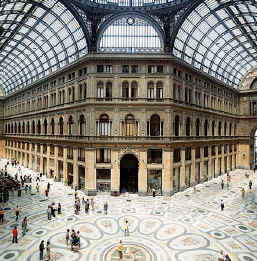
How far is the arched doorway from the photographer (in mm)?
35062

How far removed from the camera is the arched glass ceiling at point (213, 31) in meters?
37.1

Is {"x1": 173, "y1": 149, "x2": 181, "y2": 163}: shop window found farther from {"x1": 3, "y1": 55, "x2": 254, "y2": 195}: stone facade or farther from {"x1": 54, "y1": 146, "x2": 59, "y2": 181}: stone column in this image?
{"x1": 54, "y1": 146, "x2": 59, "y2": 181}: stone column

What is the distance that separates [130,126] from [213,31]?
83.4ft

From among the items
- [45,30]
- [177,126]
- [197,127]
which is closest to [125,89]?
[177,126]

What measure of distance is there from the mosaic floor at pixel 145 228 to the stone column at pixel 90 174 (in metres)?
1.53

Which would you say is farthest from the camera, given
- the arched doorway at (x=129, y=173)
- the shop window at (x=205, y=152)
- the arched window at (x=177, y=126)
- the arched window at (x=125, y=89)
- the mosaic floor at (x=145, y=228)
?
the shop window at (x=205, y=152)

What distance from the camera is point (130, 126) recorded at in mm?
33906

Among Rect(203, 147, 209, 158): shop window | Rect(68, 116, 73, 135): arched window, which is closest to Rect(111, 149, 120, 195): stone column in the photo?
Rect(68, 116, 73, 135): arched window

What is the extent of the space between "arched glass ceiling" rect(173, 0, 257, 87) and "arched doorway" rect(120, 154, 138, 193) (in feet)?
60.2

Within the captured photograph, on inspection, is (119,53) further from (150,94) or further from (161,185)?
(161,185)

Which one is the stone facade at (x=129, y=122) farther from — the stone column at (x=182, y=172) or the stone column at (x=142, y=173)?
the stone column at (x=182, y=172)

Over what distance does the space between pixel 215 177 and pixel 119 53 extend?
102 ft

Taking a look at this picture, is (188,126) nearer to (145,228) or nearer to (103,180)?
(103,180)

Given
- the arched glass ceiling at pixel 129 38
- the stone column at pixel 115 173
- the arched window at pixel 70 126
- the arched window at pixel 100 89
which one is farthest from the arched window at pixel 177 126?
the arched window at pixel 70 126
